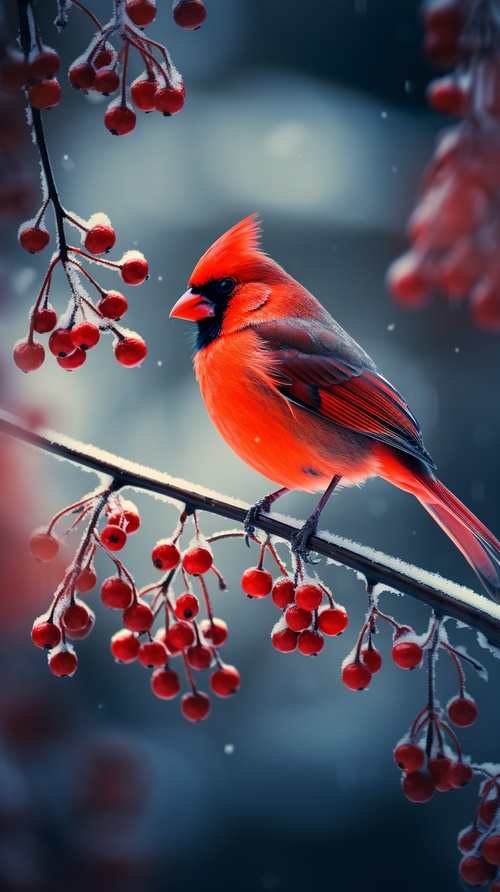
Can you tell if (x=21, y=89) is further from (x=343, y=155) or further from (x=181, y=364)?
(x=343, y=155)

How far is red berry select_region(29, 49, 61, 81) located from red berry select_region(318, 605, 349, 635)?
0.53 metres

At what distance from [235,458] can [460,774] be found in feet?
3.38

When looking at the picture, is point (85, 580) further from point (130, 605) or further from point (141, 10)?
point (141, 10)

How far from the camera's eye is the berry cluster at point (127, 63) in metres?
0.64

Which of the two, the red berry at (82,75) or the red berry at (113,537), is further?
the red berry at (113,537)

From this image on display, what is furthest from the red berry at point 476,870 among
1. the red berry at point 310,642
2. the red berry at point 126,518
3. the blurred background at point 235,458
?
the blurred background at point 235,458

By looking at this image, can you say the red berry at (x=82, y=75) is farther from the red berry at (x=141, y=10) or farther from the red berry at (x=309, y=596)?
the red berry at (x=309, y=596)

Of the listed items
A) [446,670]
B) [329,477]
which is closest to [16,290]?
[329,477]

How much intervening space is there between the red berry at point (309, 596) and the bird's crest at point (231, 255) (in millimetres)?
376

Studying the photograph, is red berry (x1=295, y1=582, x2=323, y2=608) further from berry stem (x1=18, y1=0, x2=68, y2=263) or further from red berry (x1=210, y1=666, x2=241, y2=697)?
berry stem (x1=18, y1=0, x2=68, y2=263)

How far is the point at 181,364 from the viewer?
72.7 inches

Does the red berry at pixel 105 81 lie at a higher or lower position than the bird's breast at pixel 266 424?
higher

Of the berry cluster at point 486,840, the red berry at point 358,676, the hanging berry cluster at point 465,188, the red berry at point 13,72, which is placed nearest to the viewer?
the hanging berry cluster at point 465,188

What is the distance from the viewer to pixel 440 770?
0.74m
